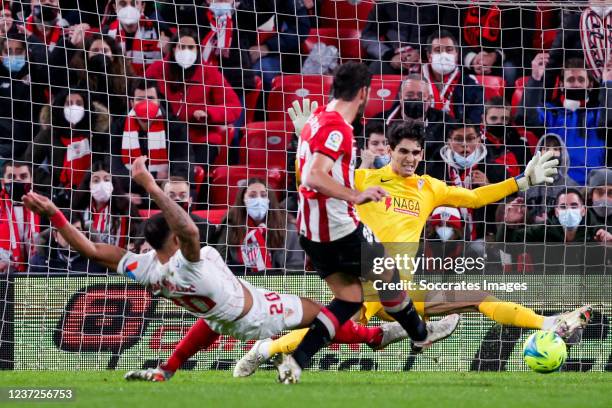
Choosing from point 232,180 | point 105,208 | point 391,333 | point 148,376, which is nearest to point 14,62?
point 105,208

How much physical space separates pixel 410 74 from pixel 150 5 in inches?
122

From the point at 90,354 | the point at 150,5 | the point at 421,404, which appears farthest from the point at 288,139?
the point at 421,404

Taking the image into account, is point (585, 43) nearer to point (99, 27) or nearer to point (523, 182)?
point (523, 182)

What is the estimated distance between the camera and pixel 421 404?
259 inches

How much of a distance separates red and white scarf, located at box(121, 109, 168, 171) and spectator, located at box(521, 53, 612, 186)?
4.07 meters

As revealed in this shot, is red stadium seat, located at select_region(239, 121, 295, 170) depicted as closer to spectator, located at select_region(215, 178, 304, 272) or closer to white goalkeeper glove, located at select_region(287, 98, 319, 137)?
spectator, located at select_region(215, 178, 304, 272)

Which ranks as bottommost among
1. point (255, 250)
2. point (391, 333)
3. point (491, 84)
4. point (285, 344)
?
point (285, 344)

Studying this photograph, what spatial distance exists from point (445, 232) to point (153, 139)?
3.20 m

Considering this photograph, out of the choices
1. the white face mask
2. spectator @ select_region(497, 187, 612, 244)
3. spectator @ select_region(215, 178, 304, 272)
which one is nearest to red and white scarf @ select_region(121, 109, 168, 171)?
the white face mask

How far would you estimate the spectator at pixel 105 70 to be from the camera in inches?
465

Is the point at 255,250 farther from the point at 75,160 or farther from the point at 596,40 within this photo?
the point at 596,40

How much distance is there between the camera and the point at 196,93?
41.7 ft

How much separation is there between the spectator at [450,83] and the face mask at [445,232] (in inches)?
54.2

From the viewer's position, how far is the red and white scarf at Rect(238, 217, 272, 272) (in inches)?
441
